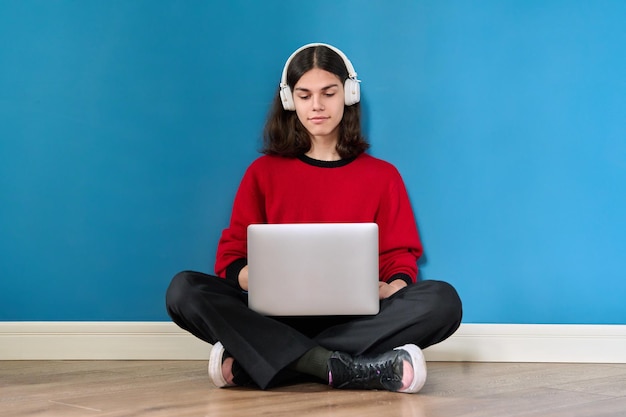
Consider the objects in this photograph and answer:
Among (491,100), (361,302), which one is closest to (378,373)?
(361,302)

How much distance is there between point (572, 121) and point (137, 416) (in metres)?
1.46

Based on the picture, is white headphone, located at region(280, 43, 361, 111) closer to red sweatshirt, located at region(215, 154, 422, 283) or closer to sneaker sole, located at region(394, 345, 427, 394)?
red sweatshirt, located at region(215, 154, 422, 283)

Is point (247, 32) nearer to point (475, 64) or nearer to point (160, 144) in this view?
point (160, 144)

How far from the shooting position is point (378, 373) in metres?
1.81

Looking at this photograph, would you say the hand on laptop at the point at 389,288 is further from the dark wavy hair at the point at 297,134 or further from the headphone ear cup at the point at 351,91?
the headphone ear cup at the point at 351,91

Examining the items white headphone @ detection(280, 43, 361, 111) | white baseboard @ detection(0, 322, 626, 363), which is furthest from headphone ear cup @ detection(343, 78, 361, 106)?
white baseboard @ detection(0, 322, 626, 363)

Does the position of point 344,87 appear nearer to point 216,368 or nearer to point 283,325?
point 283,325

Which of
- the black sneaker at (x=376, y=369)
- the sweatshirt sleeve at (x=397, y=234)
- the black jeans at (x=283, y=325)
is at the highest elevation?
the sweatshirt sleeve at (x=397, y=234)

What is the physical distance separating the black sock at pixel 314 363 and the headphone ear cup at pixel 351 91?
72 cm

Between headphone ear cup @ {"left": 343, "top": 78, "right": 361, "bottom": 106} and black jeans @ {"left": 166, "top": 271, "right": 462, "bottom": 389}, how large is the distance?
1.82 feet

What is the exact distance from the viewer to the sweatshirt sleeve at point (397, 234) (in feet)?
7.26

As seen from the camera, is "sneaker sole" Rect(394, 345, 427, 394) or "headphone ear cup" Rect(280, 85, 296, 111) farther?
"headphone ear cup" Rect(280, 85, 296, 111)

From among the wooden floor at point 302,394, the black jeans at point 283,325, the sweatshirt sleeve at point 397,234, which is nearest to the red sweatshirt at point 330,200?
the sweatshirt sleeve at point 397,234

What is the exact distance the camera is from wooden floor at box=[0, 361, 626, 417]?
1.56 meters
